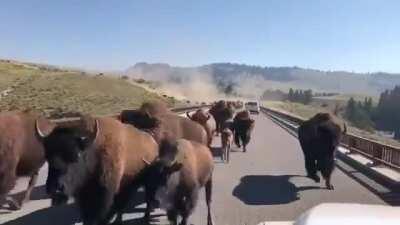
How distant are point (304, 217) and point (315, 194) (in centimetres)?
1198

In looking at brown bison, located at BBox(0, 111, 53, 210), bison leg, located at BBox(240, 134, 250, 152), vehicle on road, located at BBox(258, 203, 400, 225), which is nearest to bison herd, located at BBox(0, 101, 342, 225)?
brown bison, located at BBox(0, 111, 53, 210)

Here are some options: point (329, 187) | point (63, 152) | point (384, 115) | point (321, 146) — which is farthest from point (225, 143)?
Answer: point (384, 115)

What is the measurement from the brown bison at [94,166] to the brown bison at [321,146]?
321 inches

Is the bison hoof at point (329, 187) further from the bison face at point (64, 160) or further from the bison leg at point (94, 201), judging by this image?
the bison face at point (64, 160)

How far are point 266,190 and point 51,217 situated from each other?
6.22 metres

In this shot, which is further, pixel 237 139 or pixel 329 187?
pixel 237 139

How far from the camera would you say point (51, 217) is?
11188mm

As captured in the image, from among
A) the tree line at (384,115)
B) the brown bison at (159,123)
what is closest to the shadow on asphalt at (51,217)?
the brown bison at (159,123)

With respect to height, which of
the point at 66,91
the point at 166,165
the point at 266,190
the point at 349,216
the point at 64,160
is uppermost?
the point at 349,216

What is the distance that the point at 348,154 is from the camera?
80.6 ft

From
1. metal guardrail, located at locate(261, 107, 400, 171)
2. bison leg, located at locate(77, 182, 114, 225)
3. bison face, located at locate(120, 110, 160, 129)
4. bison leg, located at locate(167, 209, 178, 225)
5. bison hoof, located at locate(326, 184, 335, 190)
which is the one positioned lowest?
bison hoof, located at locate(326, 184, 335, 190)

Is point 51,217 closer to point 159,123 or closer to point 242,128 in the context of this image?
point 159,123

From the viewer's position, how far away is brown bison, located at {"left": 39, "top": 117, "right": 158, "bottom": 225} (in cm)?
835

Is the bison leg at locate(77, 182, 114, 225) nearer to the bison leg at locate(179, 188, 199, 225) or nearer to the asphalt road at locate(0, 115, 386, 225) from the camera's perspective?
the bison leg at locate(179, 188, 199, 225)
